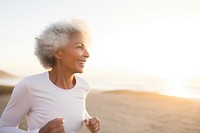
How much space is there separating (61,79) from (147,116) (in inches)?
368

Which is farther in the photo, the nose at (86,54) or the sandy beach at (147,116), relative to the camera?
the sandy beach at (147,116)

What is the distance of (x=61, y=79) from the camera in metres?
2.33

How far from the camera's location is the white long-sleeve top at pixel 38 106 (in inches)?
84.9

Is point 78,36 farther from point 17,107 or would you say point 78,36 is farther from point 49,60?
point 17,107

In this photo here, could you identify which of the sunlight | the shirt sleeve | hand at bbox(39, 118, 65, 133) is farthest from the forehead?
the sunlight

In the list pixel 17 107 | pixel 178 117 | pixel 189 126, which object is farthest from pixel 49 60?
pixel 178 117

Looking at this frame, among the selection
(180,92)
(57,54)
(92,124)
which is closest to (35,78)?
(57,54)

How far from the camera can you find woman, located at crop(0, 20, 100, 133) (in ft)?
7.10

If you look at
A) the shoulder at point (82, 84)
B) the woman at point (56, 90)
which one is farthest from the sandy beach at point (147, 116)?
the woman at point (56, 90)

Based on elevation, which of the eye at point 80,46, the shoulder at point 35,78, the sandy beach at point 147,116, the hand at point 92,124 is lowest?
the sandy beach at point 147,116

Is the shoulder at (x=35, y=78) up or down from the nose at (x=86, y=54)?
down

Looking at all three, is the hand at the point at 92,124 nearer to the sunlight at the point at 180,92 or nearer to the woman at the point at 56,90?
the woman at the point at 56,90

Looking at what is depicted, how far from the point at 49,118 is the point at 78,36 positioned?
0.57 m

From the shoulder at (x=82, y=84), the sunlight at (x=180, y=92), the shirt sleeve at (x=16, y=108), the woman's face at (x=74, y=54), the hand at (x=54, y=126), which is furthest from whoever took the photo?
the sunlight at (x=180, y=92)
